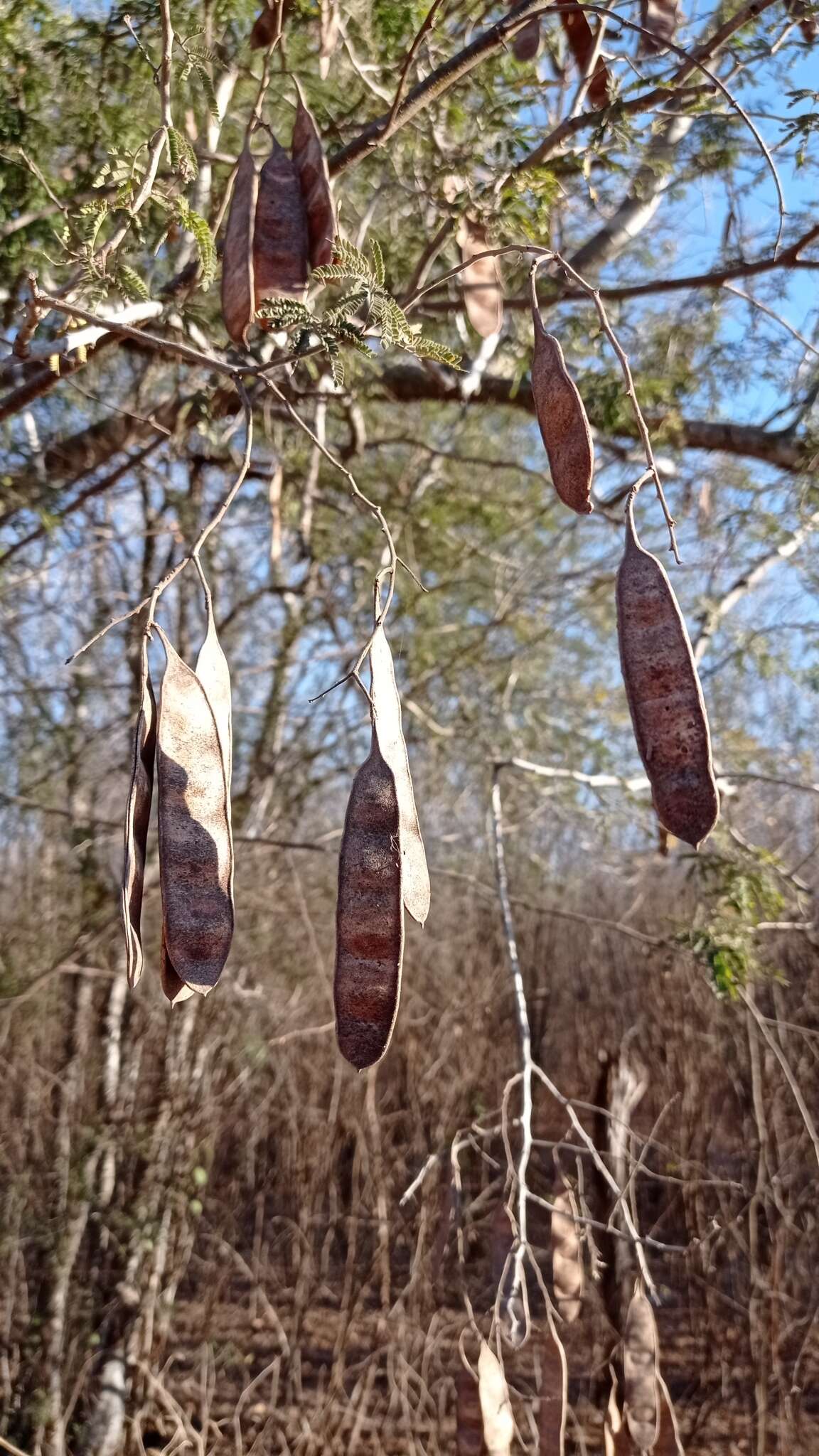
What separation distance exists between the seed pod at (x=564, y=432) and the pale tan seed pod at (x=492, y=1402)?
1132mm

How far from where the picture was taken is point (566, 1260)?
1614 millimetres

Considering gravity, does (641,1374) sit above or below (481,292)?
below

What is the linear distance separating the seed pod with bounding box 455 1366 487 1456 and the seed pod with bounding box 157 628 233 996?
104 centimetres

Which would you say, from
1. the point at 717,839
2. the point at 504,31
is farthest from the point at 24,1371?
the point at 504,31

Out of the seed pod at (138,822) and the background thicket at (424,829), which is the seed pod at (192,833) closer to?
the seed pod at (138,822)

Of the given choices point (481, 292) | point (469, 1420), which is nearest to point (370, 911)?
point (481, 292)

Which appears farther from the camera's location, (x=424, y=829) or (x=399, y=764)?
(x=424, y=829)

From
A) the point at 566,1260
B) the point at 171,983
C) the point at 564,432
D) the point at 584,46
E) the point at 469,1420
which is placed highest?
the point at 584,46

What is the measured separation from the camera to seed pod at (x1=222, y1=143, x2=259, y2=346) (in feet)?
3.34

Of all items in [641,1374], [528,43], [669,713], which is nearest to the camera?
[669,713]

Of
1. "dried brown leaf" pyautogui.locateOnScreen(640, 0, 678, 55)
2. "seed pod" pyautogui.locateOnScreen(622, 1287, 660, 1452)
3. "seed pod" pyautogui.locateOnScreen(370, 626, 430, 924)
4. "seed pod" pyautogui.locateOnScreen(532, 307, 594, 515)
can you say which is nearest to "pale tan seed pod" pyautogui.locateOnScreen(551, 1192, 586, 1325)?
"seed pod" pyautogui.locateOnScreen(622, 1287, 660, 1452)

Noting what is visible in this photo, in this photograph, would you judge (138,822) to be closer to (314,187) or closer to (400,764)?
(400,764)

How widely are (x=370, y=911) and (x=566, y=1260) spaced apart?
46.2 inches

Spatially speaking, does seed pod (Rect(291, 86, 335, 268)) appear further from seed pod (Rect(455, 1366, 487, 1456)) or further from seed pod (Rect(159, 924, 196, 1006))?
seed pod (Rect(455, 1366, 487, 1456))
